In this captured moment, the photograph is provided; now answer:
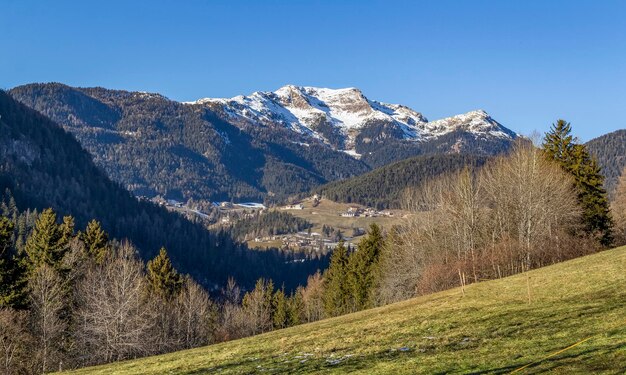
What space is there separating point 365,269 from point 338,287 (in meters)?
8.14

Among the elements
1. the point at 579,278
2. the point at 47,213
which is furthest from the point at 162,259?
the point at 579,278

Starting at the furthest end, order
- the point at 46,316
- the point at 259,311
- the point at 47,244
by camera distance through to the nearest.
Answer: the point at 259,311, the point at 47,244, the point at 46,316

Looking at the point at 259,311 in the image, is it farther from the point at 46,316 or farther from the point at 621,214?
the point at 621,214

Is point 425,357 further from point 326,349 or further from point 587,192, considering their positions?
point 587,192

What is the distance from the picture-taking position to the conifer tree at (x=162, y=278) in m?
87.8

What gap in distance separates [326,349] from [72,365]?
4441cm

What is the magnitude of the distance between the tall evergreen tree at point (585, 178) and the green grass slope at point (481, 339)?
30706mm

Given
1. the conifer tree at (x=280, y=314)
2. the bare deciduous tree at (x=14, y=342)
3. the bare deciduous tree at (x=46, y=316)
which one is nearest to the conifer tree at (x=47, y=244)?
the bare deciduous tree at (x=46, y=316)

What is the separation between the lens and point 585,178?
77.2 meters

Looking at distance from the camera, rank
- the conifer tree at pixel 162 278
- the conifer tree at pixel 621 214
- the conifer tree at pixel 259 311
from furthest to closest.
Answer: the conifer tree at pixel 259 311 → the conifer tree at pixel 162 278 → the conifer tree at pixel 621 214

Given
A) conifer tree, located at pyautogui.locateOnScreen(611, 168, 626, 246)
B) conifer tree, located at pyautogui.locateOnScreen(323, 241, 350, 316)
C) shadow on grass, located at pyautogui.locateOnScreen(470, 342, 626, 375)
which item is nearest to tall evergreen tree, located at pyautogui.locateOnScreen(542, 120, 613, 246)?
conifer tree, located at pyautogui.locateOnScreen(611, 168, 626, 246)

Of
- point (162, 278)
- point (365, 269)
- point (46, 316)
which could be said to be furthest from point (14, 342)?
point (365, 269)

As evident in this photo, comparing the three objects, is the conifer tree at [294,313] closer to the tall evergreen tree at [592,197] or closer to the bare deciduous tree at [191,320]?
the bare deciduous tree at [191,320]

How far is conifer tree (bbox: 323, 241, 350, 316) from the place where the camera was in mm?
102600
